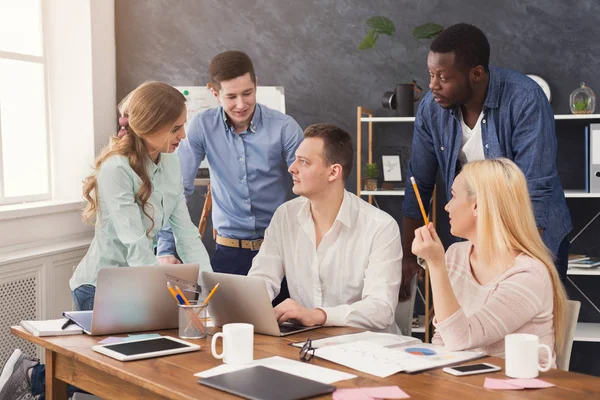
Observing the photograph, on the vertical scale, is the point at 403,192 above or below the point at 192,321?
above

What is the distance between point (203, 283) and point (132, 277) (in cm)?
24

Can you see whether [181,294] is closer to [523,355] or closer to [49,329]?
[49,329]

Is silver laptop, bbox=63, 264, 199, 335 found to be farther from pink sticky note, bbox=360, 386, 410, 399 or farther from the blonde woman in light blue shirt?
pink sticky note, bbox=360, 386, 410, 399

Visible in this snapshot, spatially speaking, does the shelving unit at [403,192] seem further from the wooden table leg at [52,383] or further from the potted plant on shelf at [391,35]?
the wooden table leg at [52,383]

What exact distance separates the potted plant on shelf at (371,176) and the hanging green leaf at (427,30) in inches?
29.5

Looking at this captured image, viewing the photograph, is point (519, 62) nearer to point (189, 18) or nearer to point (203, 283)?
point (189, 18)

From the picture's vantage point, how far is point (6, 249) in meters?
3.64

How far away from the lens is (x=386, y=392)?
1660 millimetres

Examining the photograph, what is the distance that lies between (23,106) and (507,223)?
299 centimetres

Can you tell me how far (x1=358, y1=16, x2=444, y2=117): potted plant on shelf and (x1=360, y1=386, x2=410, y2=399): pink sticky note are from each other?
8.91ft

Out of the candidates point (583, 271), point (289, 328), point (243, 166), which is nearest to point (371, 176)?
point (243, 166)

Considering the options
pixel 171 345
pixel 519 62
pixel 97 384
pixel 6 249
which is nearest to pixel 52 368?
pixel 97 384

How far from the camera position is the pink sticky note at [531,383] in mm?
1686

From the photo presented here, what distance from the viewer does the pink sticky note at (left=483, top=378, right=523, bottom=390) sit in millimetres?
1683
